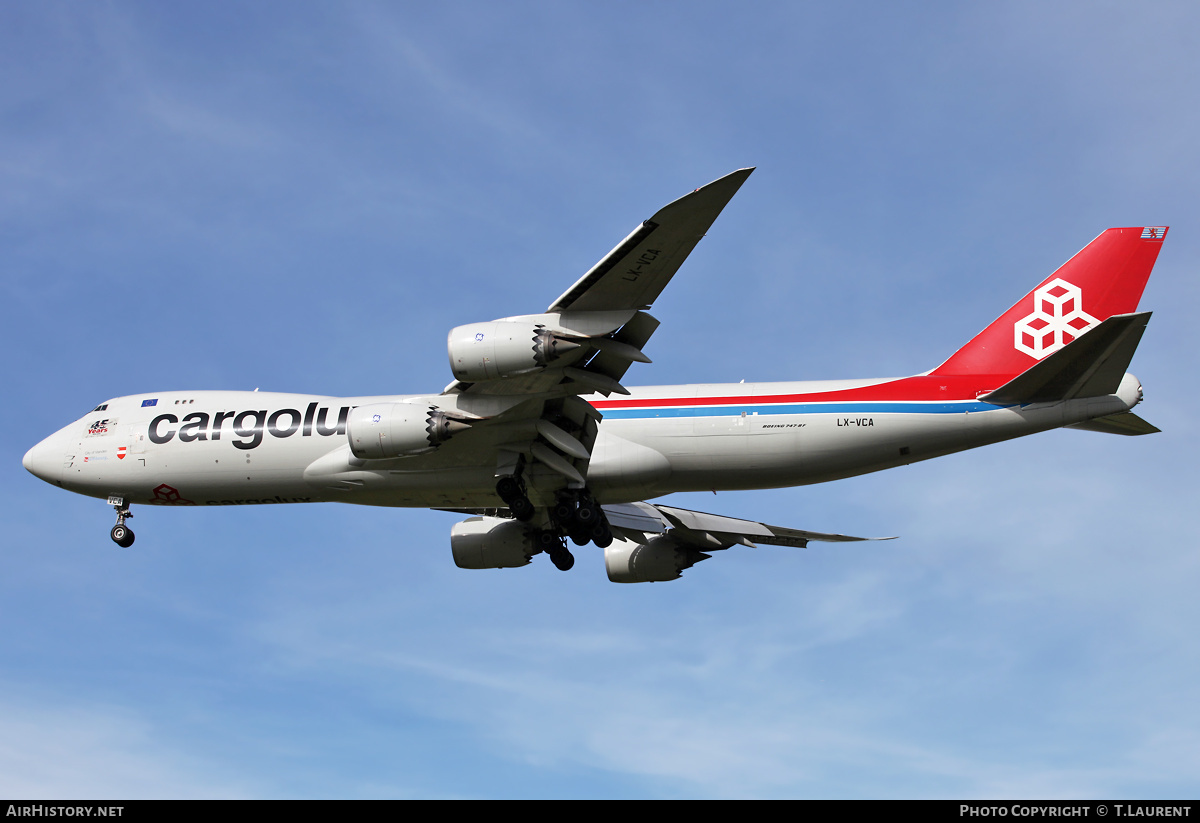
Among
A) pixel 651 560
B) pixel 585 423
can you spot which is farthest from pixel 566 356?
pixel 651 560

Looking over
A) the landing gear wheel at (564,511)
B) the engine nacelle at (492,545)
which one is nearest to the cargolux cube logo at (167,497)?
the engine nacelle at (492,545)

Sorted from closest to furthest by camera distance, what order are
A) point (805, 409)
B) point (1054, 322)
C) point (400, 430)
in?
point (400, 430), point (805, 409), point (1054, 322)

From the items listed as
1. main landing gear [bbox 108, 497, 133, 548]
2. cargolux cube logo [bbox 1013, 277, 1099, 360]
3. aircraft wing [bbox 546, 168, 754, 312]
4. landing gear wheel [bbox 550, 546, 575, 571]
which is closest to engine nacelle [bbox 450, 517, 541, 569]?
landing gear wheel [bbox 550, 546, 575, 571]

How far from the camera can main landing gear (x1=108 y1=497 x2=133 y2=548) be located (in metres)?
26.2

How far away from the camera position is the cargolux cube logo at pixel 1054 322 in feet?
79.0

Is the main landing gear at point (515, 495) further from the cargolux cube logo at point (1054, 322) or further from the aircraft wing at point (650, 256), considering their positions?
the cargolux cube logo at point (1054, 322)

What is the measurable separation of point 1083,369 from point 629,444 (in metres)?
9.22

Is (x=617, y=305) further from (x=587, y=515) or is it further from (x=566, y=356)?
(x=587, y=515)

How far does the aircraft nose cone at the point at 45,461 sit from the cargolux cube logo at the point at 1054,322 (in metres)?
22.9

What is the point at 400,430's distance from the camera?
21.5m

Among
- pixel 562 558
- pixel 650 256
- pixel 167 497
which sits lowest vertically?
pixel 562 558

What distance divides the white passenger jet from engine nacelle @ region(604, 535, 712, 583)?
3412 millimetres

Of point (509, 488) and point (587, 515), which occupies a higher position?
point (509, 488)

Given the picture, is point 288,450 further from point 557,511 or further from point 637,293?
point 637,293
